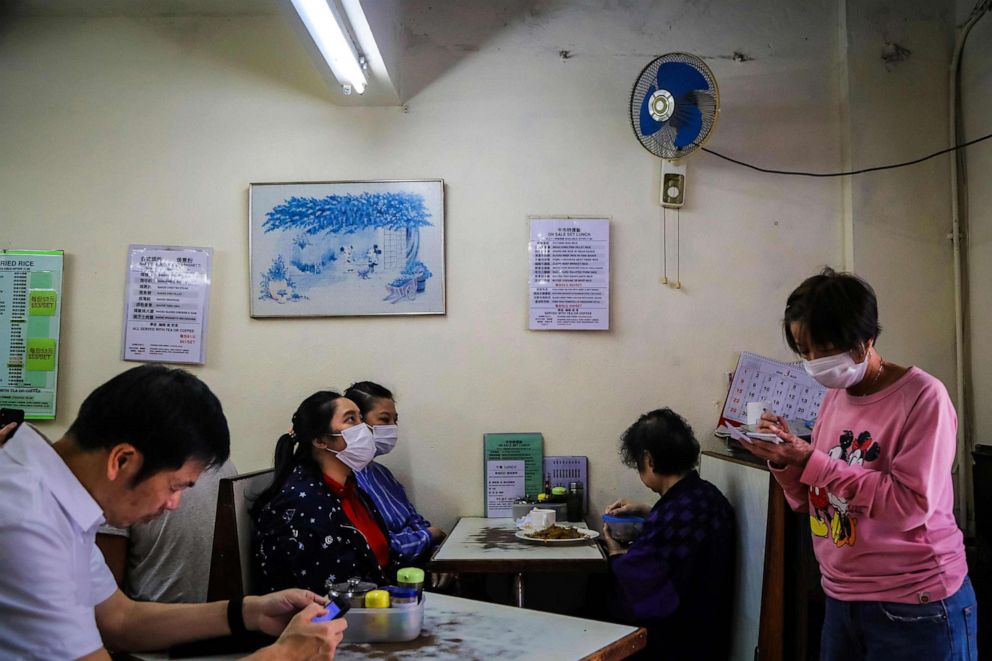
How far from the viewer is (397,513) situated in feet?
11.0

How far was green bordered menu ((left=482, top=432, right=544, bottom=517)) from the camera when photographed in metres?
3.61

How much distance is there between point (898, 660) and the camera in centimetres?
187

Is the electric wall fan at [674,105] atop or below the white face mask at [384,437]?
atop

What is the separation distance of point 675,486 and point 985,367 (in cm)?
154

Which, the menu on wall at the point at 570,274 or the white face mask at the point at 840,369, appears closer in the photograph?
the white face mask at the point at 840,369

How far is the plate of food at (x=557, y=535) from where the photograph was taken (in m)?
2.93

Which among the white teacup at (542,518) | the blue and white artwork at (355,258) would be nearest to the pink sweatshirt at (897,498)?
the white teacup at (542,518)

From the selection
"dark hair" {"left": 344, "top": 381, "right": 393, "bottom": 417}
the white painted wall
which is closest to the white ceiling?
the white painted wall

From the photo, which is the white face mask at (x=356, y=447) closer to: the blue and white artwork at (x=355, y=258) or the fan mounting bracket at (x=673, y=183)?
the blue and white artwork at (x=355, y=258)

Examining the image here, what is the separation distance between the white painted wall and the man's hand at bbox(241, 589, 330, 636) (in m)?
1.94

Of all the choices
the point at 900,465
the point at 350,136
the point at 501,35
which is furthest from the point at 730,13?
the point at 900,465

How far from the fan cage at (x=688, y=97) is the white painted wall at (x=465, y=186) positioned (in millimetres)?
221

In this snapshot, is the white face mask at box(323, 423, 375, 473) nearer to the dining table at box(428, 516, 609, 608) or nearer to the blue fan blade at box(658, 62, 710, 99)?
the dining table at box(428, 516, 609, 608)

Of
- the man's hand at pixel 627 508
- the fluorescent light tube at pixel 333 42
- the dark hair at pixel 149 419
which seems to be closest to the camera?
the dark hair at pixel 149 419
